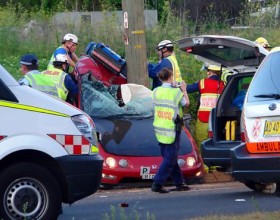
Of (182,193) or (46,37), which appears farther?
(46,37)

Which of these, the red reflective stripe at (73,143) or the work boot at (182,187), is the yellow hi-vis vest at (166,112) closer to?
the work boot at (182,187)

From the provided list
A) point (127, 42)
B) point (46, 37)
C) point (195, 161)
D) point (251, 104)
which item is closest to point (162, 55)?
point (127, 42)

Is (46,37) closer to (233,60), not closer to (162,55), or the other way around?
(162,55)

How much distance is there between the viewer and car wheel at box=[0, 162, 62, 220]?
8.99 meters

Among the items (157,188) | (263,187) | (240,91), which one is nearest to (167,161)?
(157,188)

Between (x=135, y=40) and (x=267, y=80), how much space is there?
4.76m

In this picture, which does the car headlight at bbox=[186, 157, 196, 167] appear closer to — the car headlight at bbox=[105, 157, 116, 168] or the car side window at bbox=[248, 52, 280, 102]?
the car headlight at bbox=[105, 157, 116, 168]

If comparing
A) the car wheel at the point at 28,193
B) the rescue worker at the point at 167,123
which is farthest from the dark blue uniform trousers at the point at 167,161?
the car wheel at the point at 28,193

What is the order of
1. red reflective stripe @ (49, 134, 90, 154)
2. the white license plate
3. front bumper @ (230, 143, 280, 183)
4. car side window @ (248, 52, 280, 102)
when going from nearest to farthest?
red reflective stripe @ (49, 134, 90, 154)
front bumper @ (230, 143, 280, 183)
car side window @ (248, 52, 280, 102)
the white license plate

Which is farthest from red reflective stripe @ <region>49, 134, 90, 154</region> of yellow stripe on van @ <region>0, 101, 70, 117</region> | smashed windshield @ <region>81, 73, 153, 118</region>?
smashed windshield @ <region>81, 73, 153, 118</region>

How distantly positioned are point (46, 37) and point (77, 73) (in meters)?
8.72

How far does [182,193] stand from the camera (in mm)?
12812

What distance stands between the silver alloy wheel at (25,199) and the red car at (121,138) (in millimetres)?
3791

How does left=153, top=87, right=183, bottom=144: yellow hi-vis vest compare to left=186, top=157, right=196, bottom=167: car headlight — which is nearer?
left=153, top=87, right=183, bottom=144: yellow hi-vis vest
